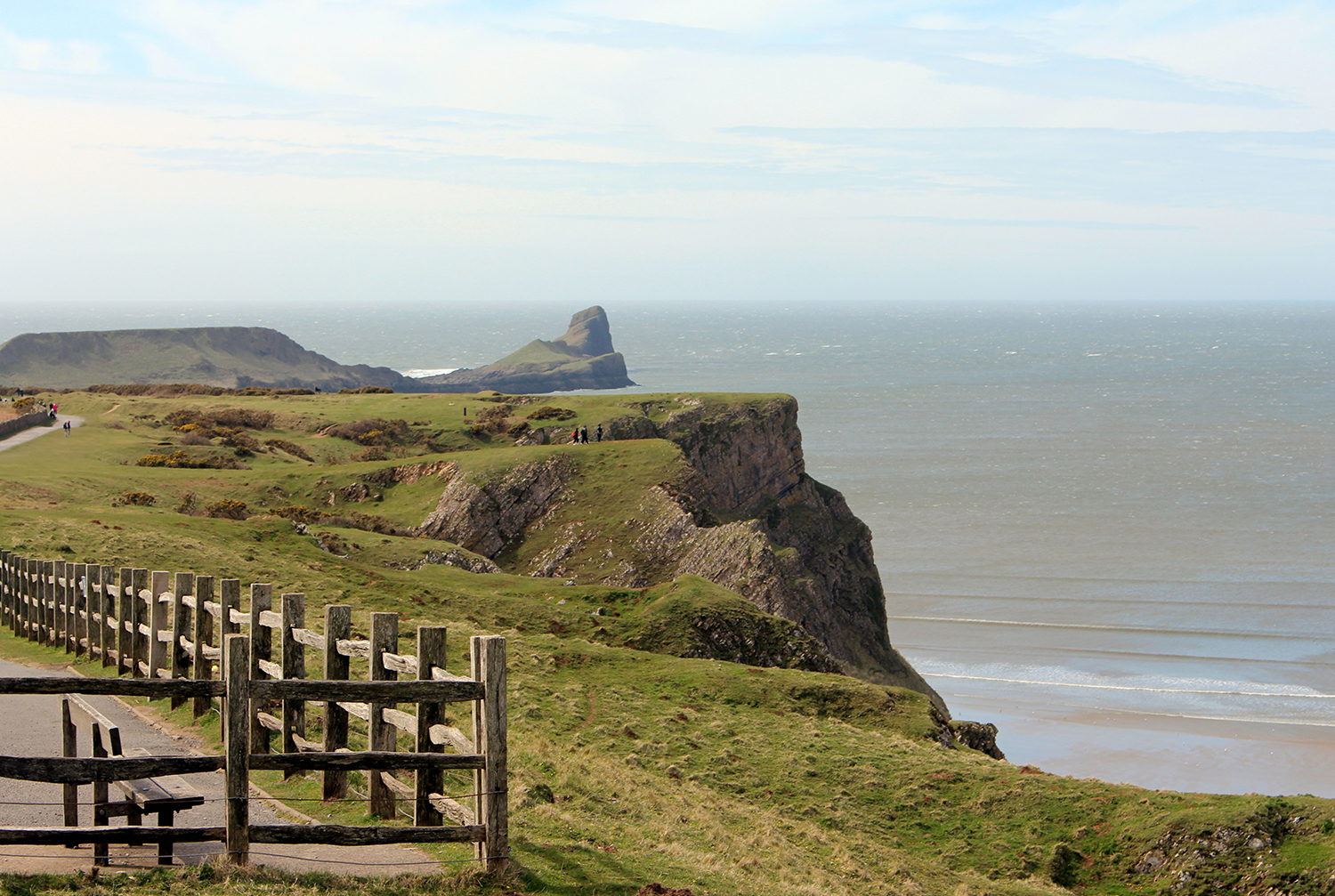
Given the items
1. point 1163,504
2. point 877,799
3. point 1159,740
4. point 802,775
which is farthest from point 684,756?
point 1163,504

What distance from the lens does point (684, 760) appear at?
21.4 metres

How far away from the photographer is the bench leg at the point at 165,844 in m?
9.05

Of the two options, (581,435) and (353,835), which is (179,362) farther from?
(353,835)

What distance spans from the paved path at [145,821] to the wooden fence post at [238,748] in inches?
17.4

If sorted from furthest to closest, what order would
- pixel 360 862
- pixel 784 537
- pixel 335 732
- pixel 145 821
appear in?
pixel 784 537
pixel 335 732
pixel 145 821
pixel 360 862

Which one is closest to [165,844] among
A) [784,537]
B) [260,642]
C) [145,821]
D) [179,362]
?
[145,821]

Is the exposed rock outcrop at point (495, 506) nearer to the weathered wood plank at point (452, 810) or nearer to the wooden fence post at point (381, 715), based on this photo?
the wooden fence post at point (381, 715)

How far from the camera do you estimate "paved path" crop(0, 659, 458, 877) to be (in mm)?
9203

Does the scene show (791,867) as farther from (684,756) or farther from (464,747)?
(684,756)

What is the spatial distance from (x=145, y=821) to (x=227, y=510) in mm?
34957

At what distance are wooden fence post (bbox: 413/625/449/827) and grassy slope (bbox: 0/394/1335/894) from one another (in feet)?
3.60

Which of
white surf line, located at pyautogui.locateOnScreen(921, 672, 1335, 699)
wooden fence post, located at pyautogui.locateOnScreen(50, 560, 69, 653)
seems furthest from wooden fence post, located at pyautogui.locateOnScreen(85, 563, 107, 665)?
white surf line, located at pyautogui.locateOnScreen(921, 672, 1335, 699)

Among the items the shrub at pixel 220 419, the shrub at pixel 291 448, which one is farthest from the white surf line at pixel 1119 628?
the shrub at pixel 220 419

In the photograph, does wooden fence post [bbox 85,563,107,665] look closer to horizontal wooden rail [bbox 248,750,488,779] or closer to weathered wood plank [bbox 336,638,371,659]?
weathered wood plank [bbox 336,638,371,659]
